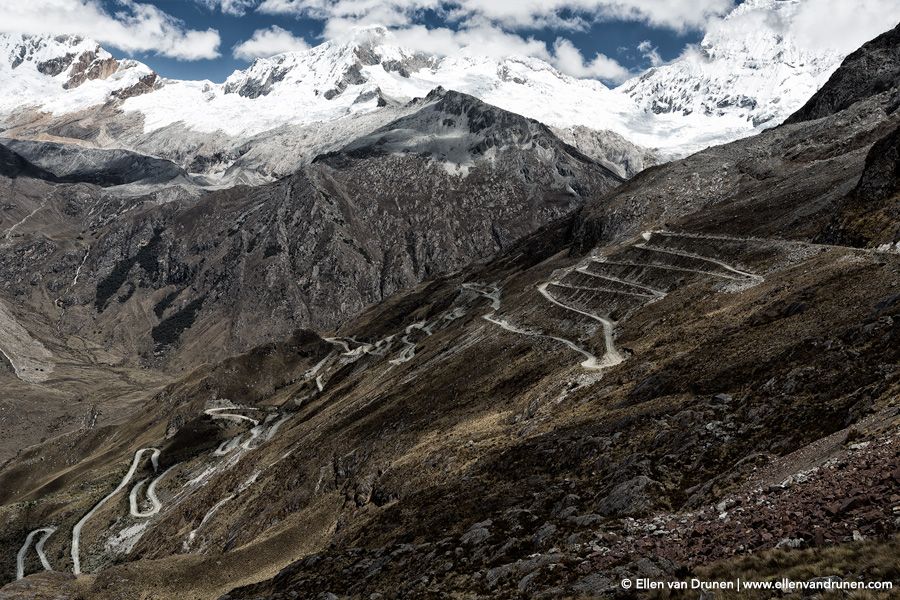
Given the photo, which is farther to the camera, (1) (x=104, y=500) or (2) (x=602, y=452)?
(1) (x=104, y=500)

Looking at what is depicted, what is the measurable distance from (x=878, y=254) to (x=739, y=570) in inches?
2025

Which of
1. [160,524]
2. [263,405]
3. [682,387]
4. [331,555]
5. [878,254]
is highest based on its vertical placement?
[878,254]

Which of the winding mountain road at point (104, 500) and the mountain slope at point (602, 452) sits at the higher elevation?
the mountain slope at point (602, 452)

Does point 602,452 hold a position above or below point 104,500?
above

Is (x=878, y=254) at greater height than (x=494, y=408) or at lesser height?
greater

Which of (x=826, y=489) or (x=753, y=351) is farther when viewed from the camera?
(x=753, y=351)

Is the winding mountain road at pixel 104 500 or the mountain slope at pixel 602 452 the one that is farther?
the winding mountain road at pixel 104 500

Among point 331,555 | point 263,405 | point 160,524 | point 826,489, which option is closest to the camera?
point 826,489

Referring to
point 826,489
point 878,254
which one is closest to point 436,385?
point 878,254

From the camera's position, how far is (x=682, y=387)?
4500 cm

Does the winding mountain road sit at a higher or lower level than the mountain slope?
lower

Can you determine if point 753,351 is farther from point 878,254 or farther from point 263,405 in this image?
point 263,405

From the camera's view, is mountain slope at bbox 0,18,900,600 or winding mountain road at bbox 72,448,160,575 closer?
mountain slope at bbox 0,18,900,600

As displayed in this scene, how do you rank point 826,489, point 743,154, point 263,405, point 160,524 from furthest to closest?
point 263,405
point 743,154
point 160,524
point 826,489
